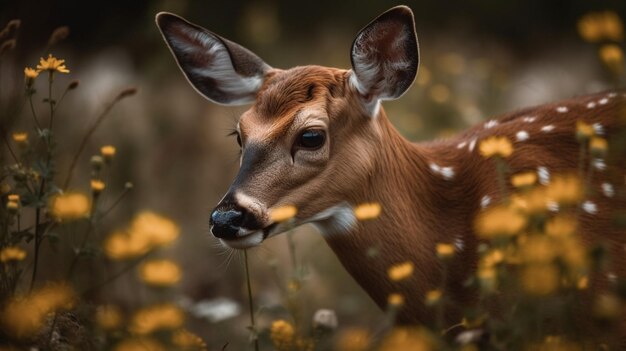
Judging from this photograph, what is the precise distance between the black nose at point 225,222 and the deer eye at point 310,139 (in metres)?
0.44

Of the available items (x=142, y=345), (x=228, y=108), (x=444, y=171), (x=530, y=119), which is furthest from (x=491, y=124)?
(x=228, y=108)

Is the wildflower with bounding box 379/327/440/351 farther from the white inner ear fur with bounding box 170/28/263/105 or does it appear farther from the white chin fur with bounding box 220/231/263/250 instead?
the white inner ear fur with bounding box 170/28/263/105

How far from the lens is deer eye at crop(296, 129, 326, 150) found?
3072 mm

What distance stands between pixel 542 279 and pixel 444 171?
4.79 feet

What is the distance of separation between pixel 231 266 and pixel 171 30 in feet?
8.79

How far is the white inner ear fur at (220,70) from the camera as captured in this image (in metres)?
3.59

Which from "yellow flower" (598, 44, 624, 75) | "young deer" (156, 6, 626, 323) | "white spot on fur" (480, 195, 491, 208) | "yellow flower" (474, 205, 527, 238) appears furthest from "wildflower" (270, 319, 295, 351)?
"yellow flower" (598, 44, 624, 75)

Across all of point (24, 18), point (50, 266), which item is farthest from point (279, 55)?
point (50, 266)

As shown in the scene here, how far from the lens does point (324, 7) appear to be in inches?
400

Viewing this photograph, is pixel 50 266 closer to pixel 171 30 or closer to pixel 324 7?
pixel 171 30

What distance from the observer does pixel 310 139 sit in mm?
3078

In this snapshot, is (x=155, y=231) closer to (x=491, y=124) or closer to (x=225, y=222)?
(x=225, y=222)

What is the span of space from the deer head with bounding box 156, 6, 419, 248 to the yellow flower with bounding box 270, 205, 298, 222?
0.02m

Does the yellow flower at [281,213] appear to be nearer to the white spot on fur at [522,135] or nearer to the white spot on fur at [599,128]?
the white spot on fur at [522,135]
